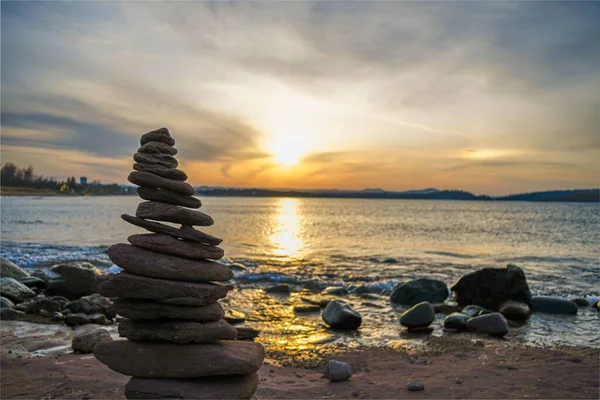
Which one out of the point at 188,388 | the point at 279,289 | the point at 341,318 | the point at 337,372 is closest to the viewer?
the point at 188,388

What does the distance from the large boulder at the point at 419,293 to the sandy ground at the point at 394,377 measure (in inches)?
269

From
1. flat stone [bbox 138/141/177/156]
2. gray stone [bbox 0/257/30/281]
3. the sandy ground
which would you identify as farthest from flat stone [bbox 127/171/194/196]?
gray stone [bbox 0/257/30/281]

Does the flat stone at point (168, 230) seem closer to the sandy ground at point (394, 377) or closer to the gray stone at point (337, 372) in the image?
the sandy ground at point (394, 377)

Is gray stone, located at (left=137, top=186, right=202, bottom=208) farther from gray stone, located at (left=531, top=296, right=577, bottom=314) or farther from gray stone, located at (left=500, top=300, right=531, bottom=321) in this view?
gray stone, located at (left=531, top=296, right=577, bottom=314)

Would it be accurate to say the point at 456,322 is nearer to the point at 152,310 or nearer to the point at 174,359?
the point at 174,359

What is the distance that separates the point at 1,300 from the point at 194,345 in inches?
432

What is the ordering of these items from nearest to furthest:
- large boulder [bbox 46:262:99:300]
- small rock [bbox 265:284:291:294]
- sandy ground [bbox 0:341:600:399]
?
sandy ground [bbox 0:341:600:399]
large boulder [bbox 46:262:99:300]
small rock [bbox 265:284:291:294]

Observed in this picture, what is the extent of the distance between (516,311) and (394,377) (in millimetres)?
7862

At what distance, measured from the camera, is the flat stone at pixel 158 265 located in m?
6.05

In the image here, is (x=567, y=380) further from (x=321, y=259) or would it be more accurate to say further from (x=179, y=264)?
(x=321, y=259)

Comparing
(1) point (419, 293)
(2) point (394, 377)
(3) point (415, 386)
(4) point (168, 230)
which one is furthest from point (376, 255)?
(4) point (168, 230)

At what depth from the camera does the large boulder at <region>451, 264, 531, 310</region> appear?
16969 mm

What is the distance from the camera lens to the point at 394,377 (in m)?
9.52

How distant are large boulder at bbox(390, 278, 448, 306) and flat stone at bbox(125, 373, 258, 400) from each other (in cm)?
1301
